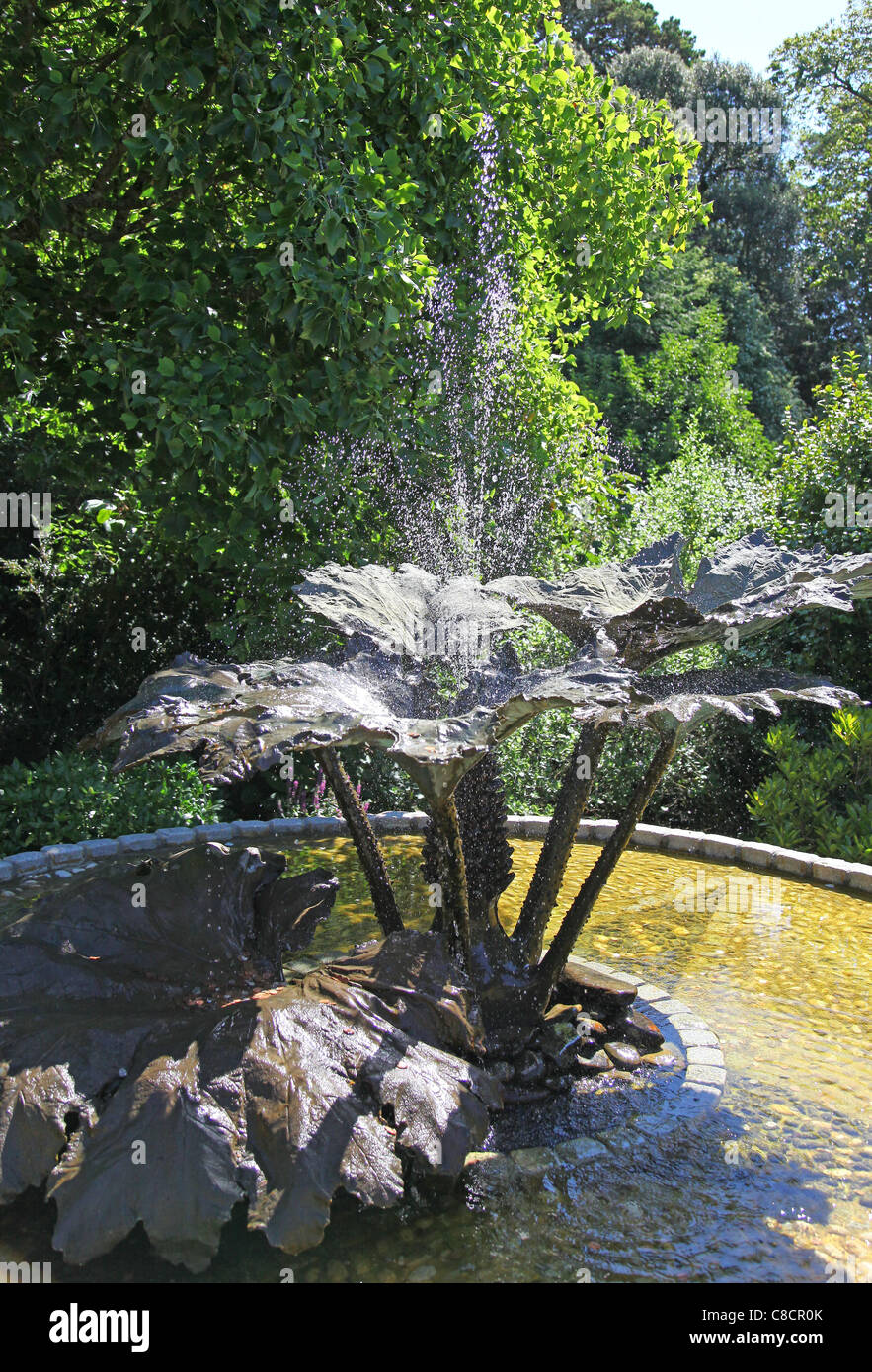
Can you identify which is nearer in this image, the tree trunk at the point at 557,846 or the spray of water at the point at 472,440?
the tree trunk at the point at 557,846

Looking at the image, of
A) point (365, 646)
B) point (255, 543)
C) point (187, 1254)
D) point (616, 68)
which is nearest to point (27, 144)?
point (255, 543)

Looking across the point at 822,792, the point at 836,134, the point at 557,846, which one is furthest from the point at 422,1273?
the point at 836,134

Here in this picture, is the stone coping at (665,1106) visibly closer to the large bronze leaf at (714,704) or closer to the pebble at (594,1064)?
the pebble at (594,1064)

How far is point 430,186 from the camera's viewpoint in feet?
18.6

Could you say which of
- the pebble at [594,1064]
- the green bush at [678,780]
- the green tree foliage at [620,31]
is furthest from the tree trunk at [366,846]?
the green tree foliage at [620,31]

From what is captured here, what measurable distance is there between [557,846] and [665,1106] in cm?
72

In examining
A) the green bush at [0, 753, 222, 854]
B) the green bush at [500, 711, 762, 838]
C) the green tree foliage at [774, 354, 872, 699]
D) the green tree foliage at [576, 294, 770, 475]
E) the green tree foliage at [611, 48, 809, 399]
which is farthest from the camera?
the green tree foliage at [611, 48, 809, 399]

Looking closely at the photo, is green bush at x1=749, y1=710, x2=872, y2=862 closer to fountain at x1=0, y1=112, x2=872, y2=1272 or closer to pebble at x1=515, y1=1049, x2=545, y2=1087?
fountain at x1=0, y1=112, x2=872, y2=1272

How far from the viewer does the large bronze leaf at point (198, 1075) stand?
1.90 metres

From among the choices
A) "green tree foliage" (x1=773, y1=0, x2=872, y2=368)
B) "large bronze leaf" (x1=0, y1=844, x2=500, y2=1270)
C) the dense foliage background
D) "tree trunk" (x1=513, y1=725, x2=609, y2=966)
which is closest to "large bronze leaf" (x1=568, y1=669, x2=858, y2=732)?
"tree trunk" (x1=513, y1=725, x2=609, y2=966)

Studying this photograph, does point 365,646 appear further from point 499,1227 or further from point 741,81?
point 741,81

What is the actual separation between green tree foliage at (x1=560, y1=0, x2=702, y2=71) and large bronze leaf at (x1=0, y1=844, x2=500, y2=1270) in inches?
967

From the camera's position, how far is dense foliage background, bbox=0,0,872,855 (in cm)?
425

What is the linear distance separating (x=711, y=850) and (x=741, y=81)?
73.3 feet
